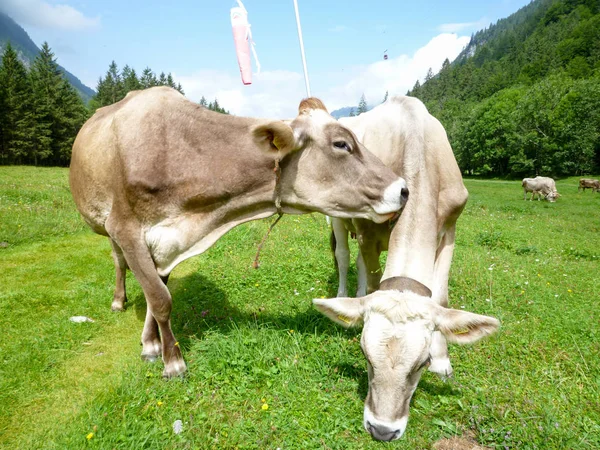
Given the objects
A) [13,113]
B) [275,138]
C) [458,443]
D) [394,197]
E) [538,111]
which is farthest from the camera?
[538,111]

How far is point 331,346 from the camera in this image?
4176mm

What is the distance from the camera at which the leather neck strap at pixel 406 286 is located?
9.55 ft

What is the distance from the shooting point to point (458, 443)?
2887 mm

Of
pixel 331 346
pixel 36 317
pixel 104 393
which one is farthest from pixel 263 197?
pixel 36 317

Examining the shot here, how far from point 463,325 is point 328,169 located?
182 centimetres

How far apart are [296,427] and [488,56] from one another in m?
184

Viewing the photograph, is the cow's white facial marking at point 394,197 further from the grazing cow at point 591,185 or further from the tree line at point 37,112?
the tree line at point 37,112

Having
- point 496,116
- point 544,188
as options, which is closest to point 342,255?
point 544,188

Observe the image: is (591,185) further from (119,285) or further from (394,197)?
(119,285)

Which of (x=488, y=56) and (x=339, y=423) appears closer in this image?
(x=339, y=423)

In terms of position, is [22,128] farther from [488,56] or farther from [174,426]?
[488,56]

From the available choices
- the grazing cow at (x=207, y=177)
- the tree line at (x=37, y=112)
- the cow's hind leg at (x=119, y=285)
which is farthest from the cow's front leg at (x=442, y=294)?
the tree line at (x=37, y=112)

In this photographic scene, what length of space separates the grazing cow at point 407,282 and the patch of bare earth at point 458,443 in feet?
1.66

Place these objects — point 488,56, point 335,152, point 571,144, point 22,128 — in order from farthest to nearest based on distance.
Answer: point 488,56 → point 571,144 → point 22,128 → point 335,152
